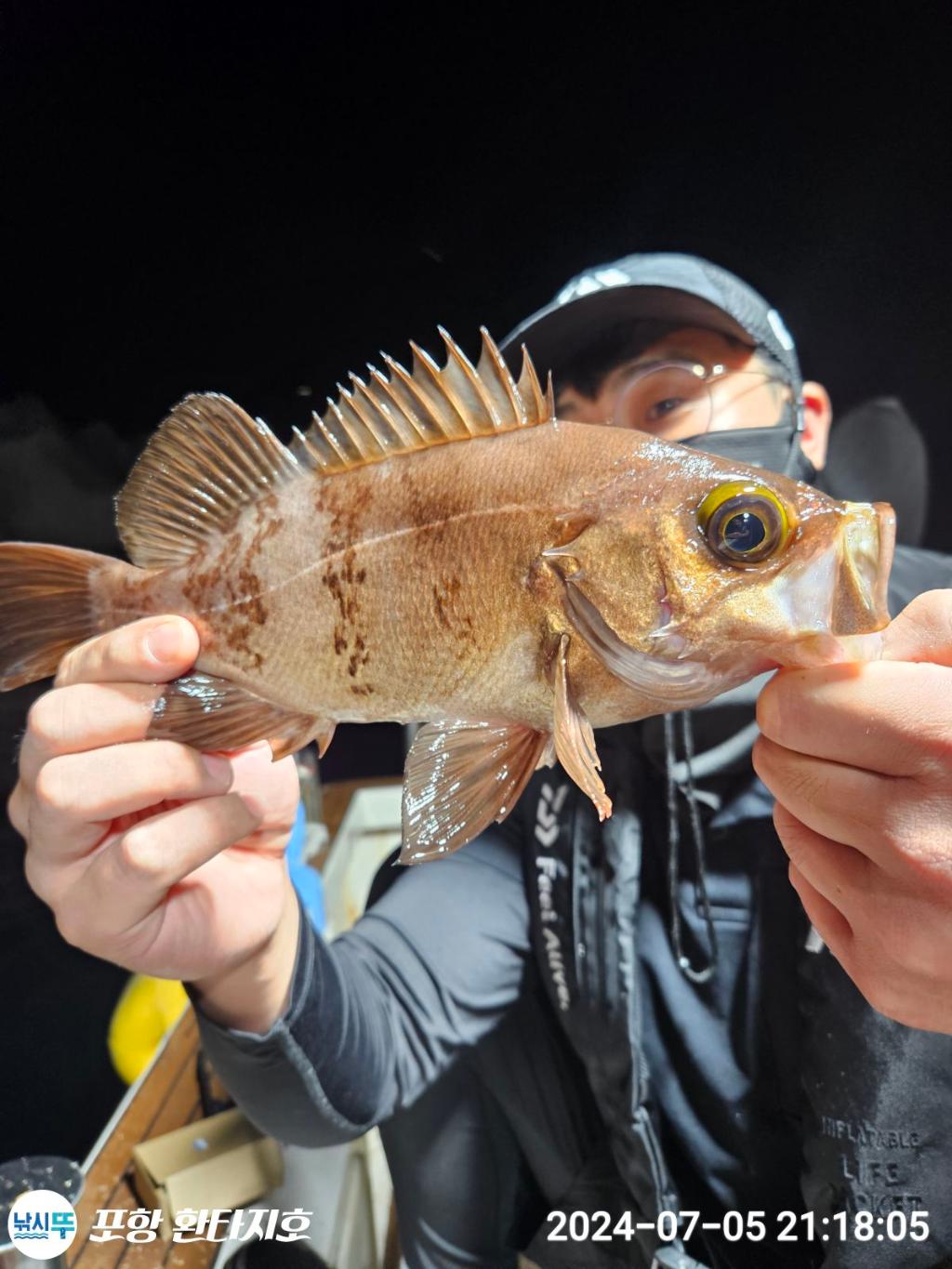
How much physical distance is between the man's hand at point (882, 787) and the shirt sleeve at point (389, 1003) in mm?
624

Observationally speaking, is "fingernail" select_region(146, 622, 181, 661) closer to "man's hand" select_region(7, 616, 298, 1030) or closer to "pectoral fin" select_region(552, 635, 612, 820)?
"man's hand" select_region(7, 616, 298, 1030)

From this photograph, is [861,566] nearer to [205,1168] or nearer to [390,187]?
[390,187]

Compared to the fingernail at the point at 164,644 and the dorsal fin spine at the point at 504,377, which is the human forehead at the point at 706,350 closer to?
the dorsal fin spine at the point at 504,377

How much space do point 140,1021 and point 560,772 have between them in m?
0.80

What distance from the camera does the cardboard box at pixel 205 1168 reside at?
34.7 inches

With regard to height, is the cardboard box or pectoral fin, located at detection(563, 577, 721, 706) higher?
pectoral fin, located at detection(563, 577, 721, 706)

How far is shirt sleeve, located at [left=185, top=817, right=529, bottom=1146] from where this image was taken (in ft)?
2.82

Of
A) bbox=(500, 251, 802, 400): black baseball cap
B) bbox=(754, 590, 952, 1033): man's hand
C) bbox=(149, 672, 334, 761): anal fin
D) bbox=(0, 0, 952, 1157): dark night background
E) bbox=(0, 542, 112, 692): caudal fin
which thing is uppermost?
bbox=(0, 0, 952, 1157): dark night background

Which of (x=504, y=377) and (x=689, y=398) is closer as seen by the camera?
(x=504, y=377)

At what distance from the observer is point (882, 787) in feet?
1.64

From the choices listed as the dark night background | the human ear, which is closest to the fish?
the dark night background

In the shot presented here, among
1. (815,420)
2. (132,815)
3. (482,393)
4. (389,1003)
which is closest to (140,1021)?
(389,1003)

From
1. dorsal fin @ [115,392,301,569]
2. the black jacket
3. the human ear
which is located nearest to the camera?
dorsal fin @ [115,392,301,569]

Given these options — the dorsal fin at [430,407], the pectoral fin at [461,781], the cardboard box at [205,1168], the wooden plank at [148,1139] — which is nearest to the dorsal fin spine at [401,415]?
the dorsal fin at [430,407]
